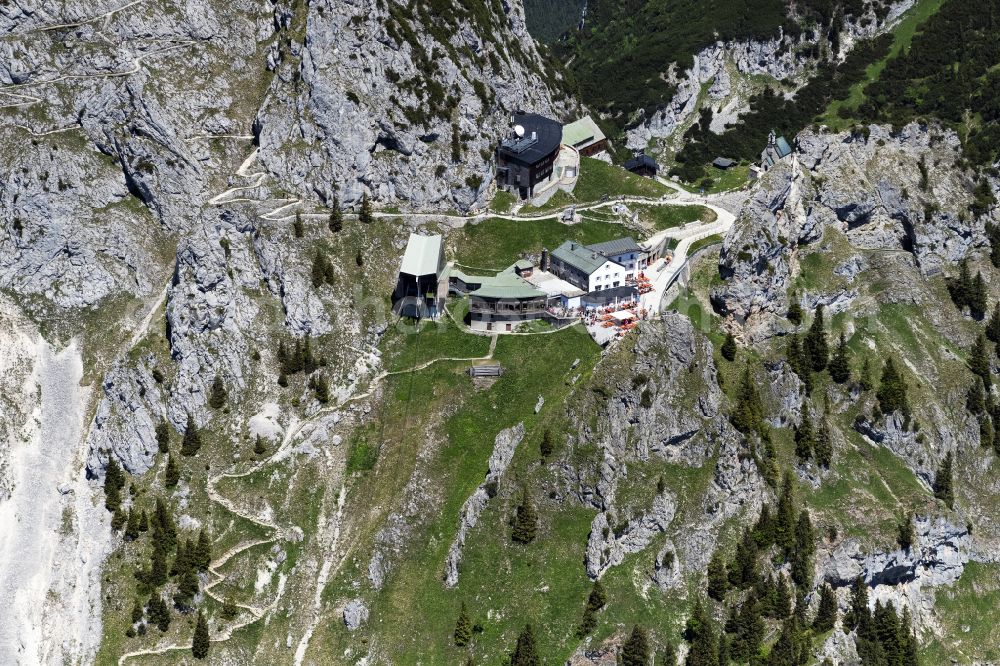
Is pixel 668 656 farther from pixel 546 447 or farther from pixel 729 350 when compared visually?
pixel 729 350

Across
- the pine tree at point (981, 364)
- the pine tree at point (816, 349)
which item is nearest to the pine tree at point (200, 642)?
the pine tree at point (816, 349)

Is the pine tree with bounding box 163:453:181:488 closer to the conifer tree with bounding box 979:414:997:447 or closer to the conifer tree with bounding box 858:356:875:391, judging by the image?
the conifer tree with bounding box 858:356:875:391

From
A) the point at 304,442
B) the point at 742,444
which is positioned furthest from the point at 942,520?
the point at 304,442

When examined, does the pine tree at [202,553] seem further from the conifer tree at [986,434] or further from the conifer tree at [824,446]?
the conifer tree at [986,434]

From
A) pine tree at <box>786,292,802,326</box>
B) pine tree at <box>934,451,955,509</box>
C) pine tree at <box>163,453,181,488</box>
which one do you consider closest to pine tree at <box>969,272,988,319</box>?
pine tree at <box>934,451,955,509</box>

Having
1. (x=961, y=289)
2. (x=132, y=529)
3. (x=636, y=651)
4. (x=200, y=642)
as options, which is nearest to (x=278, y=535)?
(x=200, y=642)

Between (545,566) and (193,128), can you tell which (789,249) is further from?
(193,128)

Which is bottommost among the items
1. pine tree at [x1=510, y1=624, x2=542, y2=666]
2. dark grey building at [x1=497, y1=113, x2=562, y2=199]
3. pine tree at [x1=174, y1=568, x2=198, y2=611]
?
pine tree at [x1=510, y1=624, x2=542, y2=666]
